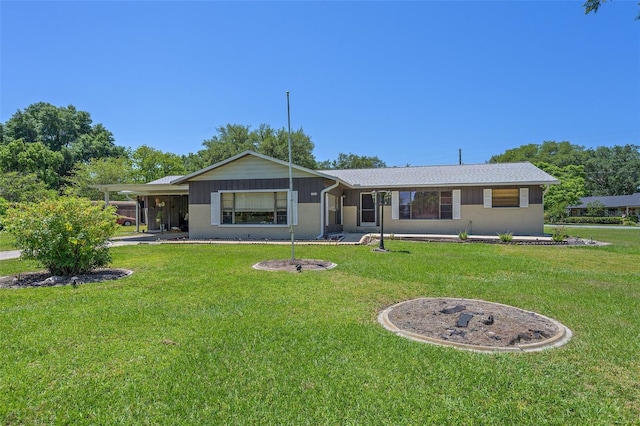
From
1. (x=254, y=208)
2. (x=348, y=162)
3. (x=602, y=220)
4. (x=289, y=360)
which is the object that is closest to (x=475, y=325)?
(x=289, y=360)

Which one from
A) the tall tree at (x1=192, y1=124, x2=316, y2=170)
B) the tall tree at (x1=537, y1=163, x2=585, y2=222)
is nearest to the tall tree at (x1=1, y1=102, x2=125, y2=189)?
the tall tree at (x1=192, y1=124, x2=316, y2=170)

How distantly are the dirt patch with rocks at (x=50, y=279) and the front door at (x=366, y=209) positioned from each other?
12.4 metres

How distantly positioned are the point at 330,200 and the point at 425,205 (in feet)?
15.3

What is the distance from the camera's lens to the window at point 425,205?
16.5 meters

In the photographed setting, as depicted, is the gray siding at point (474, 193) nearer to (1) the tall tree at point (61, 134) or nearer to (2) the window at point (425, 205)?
(2) the window at point (425, 205)

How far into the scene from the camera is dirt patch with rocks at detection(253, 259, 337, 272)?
7620 millimetres

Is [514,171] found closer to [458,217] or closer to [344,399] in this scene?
[458,217]

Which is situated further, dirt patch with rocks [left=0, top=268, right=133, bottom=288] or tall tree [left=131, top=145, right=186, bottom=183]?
tall tree [left=131, top=145, right=186, bottom=183]

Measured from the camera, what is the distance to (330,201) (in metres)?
16.1

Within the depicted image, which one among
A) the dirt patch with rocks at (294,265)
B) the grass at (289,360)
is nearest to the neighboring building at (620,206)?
the dirt patch with rocks at (294,265)

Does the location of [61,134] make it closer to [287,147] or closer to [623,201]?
[287,147]

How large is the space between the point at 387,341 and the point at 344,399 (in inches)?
45.7

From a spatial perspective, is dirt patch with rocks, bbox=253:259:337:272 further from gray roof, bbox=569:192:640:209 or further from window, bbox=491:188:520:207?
gray roof, bbox=569:192:640:209

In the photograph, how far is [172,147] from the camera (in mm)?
36062
